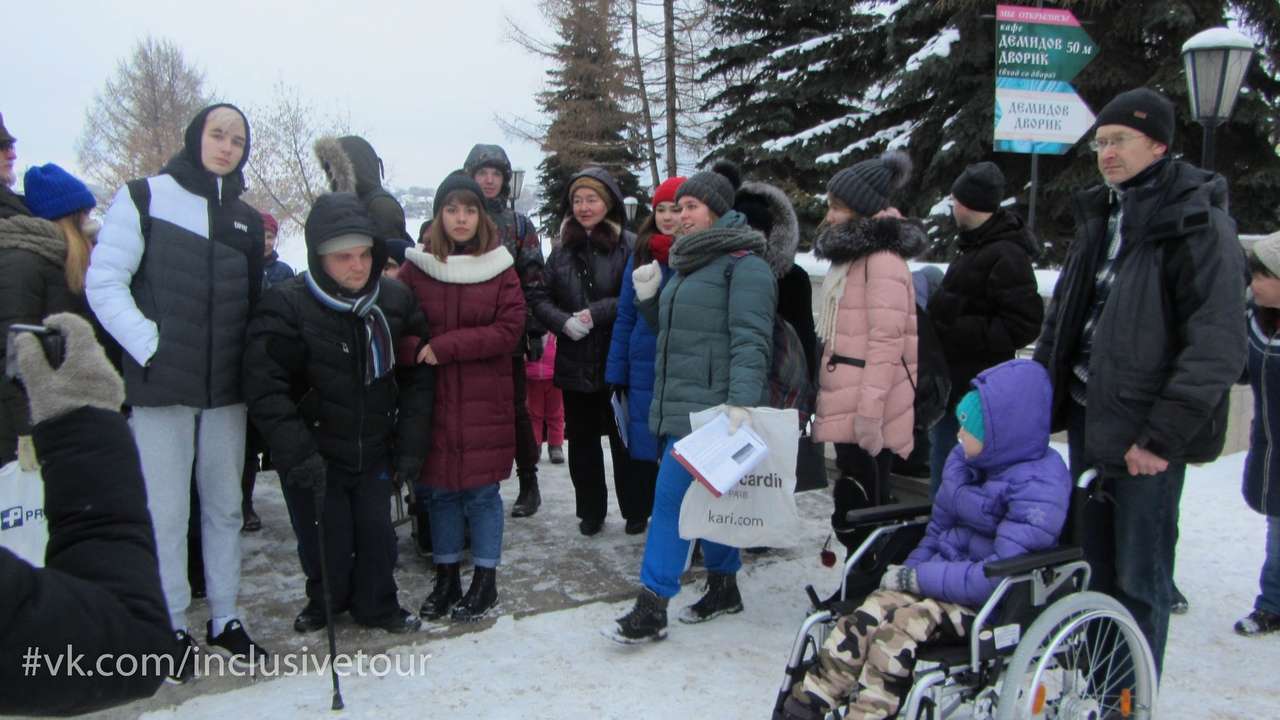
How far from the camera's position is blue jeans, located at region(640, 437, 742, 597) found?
3.77 meters

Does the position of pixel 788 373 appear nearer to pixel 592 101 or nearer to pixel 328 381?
pixel 328 381

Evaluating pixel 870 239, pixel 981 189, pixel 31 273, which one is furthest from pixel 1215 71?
pixel 31 273

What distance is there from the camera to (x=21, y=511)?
1.83 meters

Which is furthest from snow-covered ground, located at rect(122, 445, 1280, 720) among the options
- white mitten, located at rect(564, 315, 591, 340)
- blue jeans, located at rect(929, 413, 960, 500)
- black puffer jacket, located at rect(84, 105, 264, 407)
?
white mitten, located at rect(564, 315, 591, 340)

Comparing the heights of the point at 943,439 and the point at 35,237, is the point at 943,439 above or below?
below

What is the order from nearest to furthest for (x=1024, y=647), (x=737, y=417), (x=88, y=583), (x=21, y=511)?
1. (x=88, y=583)
2. (x=21, y=511)
3. (x=1024, y=647)
4. (x=737, y=417)

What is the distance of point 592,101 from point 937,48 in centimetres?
1276

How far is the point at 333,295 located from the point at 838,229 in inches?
86.3

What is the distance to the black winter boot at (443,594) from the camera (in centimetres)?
407

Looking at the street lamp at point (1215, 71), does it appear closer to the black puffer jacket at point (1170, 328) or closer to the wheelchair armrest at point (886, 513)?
the black puffer jacket at point (1170, 328)

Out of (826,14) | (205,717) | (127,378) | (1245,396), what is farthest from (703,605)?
(826,14)

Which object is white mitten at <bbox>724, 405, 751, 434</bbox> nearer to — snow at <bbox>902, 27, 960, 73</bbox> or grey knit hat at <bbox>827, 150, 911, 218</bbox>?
grey knit hat at <bbox>827, 150, 911, 218</bbox>

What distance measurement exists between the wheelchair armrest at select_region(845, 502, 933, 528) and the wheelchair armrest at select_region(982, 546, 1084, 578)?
1.64 ft

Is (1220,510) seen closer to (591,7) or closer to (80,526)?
(80,526)
